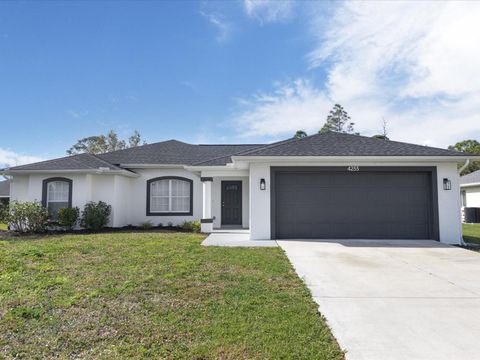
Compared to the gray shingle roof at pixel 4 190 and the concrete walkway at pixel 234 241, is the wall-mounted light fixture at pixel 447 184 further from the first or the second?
the gray shingle roof at pixel 4 190

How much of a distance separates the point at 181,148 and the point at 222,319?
14889 millimetres

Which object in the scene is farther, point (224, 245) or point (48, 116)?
point (48, 116)

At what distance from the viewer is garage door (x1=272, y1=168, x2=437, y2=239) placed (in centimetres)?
1097

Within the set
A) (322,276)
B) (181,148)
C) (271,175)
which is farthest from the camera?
(181,148)

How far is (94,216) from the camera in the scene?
44.3ft

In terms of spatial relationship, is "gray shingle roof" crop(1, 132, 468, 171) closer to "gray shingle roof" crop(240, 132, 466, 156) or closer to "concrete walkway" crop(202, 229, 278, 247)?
"gray shingle roof" crop(240, 132, 466, 156)

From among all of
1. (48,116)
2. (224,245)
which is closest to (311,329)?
(224,245)

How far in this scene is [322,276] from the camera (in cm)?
621

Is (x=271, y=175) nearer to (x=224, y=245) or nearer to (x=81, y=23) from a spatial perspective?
(x=224, y=245)

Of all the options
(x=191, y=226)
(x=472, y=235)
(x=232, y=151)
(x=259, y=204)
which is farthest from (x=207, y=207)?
(x=472, y=235)

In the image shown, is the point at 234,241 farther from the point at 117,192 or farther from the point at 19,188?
the point at 19,188

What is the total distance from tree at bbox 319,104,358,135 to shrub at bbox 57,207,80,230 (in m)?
34.8

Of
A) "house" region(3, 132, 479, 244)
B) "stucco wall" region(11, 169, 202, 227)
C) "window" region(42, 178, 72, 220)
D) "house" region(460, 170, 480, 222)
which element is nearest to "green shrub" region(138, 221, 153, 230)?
"stucco wall" region(11, 169, 202, 227)

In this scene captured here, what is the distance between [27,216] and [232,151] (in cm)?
1061
